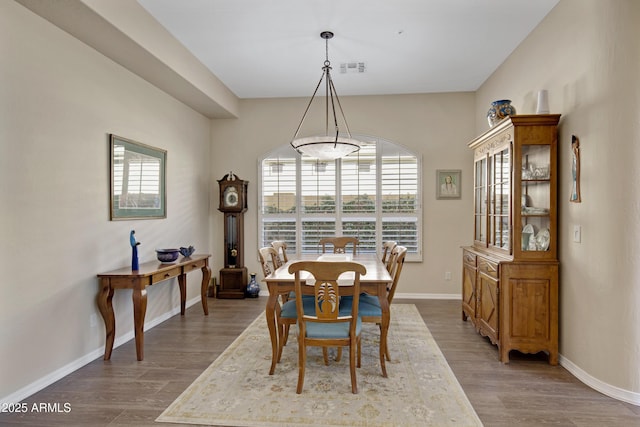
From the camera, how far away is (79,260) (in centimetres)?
304

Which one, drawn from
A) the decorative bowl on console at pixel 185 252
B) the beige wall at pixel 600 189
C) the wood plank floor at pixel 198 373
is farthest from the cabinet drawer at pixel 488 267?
the decorative bowl on console at pixel 185 252

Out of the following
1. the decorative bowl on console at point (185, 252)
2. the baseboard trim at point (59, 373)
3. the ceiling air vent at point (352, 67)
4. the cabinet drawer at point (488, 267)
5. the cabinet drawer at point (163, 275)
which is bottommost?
the baseboard trim at point (59, 373)

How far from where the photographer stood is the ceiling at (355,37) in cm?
312

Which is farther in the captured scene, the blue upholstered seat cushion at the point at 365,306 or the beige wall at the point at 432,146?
the beige wall at the point at 432,146

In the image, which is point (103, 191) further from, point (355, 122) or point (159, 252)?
point (355, 122)

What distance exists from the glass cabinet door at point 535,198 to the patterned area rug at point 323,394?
1301 millimetres

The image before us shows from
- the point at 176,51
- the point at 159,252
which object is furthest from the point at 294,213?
the point at 176,51

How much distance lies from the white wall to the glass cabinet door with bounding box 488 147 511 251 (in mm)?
3676

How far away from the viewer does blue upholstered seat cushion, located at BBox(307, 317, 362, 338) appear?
8.41ft

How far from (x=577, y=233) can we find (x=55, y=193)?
13.4 feet

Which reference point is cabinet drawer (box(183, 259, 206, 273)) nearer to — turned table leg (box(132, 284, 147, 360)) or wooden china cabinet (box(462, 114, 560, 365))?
turned table leg (box(132, 284, 147, 360))

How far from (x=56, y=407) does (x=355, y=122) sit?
4.65m

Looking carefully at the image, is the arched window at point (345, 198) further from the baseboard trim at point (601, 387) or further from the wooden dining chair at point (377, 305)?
the baseboard trim at point (601, 387)

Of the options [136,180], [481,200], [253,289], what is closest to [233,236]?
[253,289]
